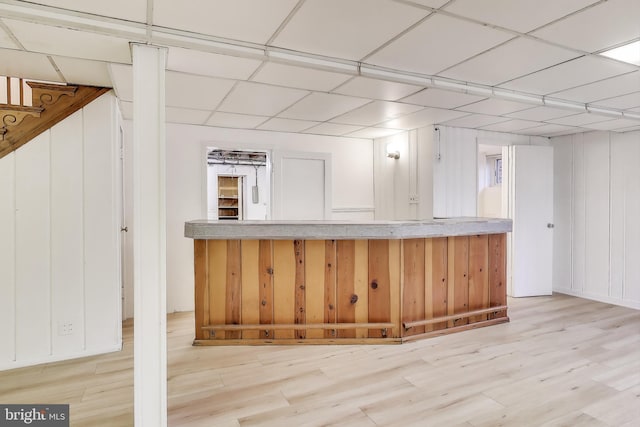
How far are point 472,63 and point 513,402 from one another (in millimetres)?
2380

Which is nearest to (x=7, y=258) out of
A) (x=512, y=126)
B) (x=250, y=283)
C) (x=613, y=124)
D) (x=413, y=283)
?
(x=250, y=283)

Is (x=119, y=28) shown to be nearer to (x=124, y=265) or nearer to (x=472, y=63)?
(x=472, y=63)

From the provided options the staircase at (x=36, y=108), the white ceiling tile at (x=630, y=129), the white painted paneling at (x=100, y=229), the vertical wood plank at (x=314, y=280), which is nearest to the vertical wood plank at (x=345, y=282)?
the vertical wood plank at (x=314, y=280)

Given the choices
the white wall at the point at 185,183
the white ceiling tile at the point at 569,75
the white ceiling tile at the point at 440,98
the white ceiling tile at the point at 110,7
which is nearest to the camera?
the white ceiling tile at the point at 110,7

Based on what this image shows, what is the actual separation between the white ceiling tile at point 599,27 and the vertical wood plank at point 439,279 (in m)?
2.02

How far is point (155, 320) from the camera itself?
2.11 meters

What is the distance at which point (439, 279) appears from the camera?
379cm

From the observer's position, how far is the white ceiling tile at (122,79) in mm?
2635

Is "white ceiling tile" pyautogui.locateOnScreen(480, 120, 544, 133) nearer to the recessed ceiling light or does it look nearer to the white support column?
the recessed ceiling light

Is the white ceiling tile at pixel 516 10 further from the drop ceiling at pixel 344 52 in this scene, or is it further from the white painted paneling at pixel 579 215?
the white painted paneling at pixel 579 215

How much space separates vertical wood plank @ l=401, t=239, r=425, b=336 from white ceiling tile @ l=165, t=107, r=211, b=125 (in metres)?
2.61

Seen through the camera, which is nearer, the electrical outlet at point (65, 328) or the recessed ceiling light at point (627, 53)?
the recessed ceiling light at point (627, 53)

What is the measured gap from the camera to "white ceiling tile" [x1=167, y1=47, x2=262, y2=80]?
2429mm

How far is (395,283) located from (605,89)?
257 cm
